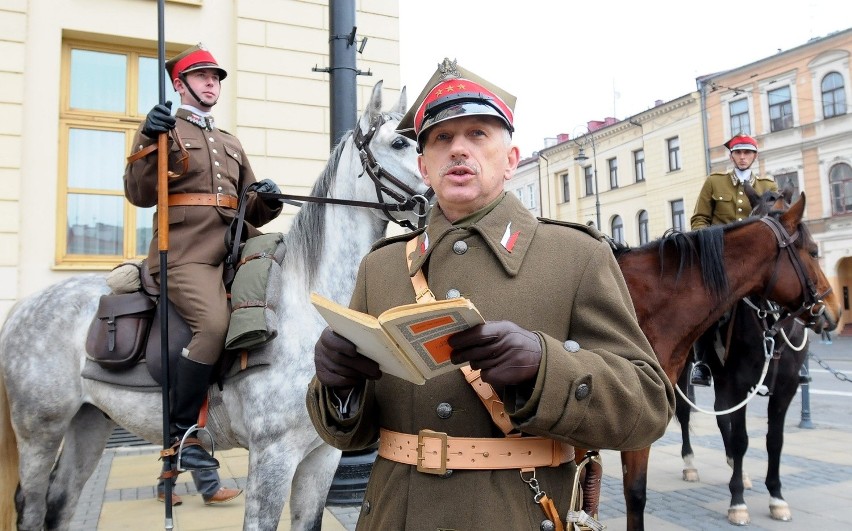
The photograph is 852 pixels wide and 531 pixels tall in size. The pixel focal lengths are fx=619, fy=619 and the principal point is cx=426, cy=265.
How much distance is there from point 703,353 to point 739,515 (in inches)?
50.3

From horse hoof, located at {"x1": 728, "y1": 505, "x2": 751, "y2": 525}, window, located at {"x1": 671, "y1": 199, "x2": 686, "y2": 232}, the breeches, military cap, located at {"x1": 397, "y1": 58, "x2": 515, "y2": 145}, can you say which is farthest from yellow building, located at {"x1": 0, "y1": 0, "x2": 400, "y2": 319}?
window, located at {"x1": 671, "y1": 199, "x2": 686, "y2": 232}

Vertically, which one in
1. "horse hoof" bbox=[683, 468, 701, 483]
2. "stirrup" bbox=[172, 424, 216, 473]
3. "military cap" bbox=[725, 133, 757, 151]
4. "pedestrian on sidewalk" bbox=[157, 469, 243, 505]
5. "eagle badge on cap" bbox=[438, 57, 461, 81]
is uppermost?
"military cap" bbox=[725, 133, 757, 151]

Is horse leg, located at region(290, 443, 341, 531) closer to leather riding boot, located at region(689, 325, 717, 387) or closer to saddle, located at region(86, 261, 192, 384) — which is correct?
saddle, located at region(86, 261, 192, 384)

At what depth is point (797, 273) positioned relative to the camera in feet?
14.0

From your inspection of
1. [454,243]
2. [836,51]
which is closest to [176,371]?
[454,243]

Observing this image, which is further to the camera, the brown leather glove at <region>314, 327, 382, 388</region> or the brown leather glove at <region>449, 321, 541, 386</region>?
the brown leather glove at <region>314, 327, 382, 388</region>

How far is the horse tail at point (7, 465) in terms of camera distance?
3.37 metres

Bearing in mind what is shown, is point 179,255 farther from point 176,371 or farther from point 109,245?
point 109,245

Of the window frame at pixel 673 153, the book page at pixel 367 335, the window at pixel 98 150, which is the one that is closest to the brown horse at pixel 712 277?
the book page at pixel 367 335

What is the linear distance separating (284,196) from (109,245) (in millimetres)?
4388

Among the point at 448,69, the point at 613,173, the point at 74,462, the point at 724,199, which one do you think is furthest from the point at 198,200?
the point at 613,173

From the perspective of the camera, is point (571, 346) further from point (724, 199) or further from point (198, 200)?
point (724, 199)

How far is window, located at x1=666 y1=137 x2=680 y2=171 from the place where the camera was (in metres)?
33.0

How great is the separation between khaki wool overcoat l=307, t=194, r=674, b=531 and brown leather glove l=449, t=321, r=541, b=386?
0.03m
